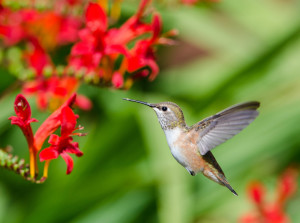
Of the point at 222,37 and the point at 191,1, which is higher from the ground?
the point at 191,1

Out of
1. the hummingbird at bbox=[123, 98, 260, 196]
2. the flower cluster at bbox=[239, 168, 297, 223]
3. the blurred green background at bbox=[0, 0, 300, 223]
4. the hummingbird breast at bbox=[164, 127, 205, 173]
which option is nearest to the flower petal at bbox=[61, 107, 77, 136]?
the hummingbird at bbox=[123, 98, 260, 196]

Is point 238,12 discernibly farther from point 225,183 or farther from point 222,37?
point 225,183

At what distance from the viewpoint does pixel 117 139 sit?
199 cm

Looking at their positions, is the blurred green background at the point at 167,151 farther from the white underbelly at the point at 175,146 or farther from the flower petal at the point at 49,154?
the flower petal at the point at 49,154

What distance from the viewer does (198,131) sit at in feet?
3.72

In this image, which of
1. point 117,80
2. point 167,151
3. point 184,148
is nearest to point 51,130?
point 117,80

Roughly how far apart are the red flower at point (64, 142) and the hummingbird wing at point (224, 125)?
0.33m

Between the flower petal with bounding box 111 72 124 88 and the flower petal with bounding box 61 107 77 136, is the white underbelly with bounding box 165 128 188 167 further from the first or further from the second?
the flower petal with bounding box 61 107 77 136

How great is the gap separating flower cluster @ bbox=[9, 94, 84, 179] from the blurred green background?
65 centimetres

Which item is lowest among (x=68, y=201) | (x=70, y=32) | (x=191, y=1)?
(x=68, y=201)

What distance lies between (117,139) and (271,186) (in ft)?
3.08

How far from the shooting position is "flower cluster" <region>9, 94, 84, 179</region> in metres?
0.86

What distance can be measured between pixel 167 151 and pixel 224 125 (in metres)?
0.93

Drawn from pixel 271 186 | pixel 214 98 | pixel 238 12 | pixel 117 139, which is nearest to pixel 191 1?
pixel 117 139
